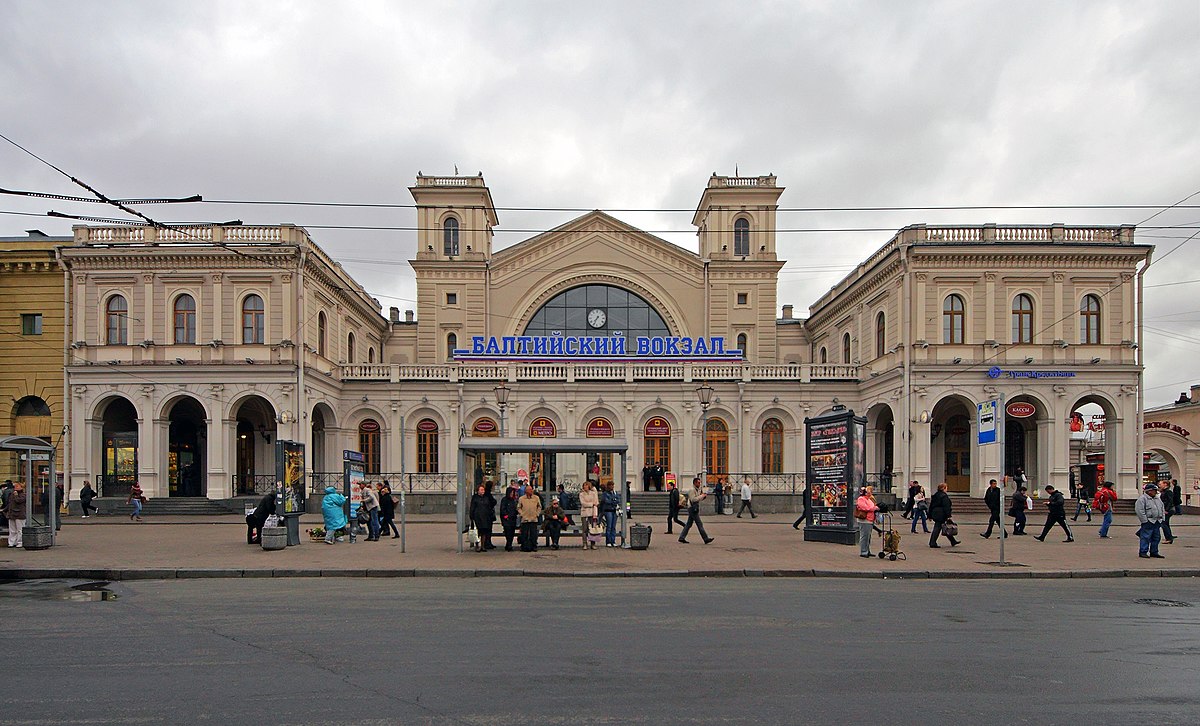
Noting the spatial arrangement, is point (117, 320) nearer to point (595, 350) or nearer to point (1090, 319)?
point (595, 350)

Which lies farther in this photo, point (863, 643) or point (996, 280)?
point (996, 280)

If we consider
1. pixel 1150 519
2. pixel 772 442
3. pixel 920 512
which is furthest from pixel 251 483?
pixel 1150 519

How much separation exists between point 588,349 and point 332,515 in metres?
24.5

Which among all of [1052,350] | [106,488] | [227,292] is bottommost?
[106,488]

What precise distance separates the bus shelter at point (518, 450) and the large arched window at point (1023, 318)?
2479cm

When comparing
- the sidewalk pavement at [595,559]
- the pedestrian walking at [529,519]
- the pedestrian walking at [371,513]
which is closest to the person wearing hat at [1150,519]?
the sidewalk pavement at [595,559]

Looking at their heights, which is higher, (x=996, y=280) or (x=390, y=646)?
(x=996, y=280)

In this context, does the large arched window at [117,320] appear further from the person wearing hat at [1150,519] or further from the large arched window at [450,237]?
the person wearing hat at [1150,519]

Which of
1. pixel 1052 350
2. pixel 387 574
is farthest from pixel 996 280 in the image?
pixel 387 574

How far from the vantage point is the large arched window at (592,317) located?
2036 inches

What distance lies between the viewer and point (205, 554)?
19.8m

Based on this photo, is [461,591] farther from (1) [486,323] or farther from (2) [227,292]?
(1) [486,323]

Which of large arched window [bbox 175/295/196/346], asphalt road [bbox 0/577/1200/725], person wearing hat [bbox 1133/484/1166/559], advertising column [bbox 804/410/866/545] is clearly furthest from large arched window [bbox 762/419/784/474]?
asphalt road [bbox 0/577/1200/725]

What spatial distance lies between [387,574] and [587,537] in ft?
17.7
